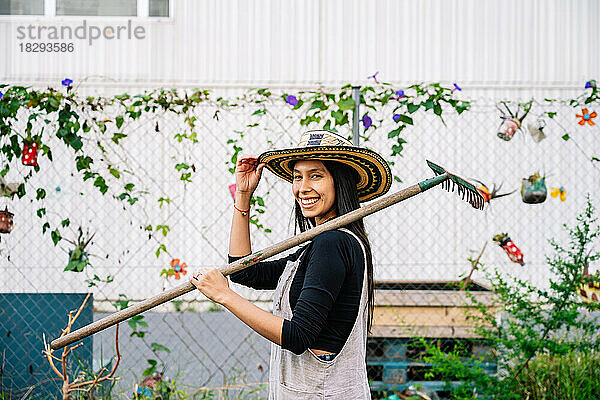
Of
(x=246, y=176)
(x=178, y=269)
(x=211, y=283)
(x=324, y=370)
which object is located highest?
(x=246, y=176)

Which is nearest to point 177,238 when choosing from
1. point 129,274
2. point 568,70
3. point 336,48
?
point 129,274

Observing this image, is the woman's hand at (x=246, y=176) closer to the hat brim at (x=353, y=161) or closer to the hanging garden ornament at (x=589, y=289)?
the hat brim at (x=353, y=161)

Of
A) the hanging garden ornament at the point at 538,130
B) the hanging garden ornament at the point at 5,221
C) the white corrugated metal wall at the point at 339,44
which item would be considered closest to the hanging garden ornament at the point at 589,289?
the hanging garden ornament at the point at 538,130

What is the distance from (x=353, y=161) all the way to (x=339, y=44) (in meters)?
5.39

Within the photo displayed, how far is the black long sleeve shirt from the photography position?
193 cm

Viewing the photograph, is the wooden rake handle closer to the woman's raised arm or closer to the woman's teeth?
the woman's teeth

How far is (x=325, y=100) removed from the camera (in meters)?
4.11

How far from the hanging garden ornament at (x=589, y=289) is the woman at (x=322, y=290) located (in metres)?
2.06

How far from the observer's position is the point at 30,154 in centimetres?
419

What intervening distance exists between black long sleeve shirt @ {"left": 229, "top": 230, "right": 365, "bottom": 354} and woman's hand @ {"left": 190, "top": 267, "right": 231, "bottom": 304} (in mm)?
206

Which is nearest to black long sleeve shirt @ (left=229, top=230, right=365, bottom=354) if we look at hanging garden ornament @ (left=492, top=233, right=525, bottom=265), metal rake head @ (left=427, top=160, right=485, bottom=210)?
metal rake head @ (left=427, top=160, right=485, bottom=210)

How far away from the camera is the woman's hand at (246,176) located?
2480 mm

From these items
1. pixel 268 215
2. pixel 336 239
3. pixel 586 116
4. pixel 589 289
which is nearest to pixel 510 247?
pixel 589 289

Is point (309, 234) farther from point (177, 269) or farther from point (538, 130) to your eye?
point (538, 130)
